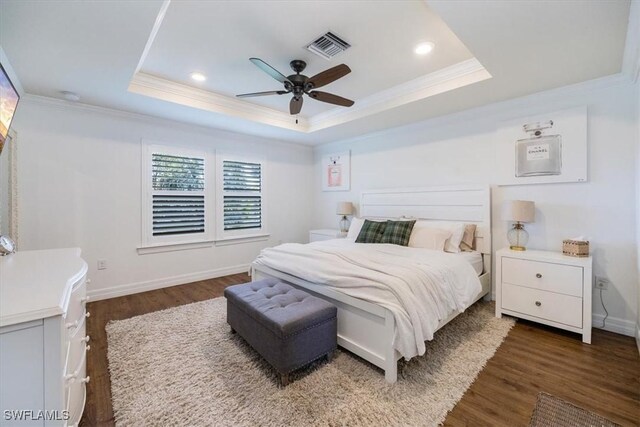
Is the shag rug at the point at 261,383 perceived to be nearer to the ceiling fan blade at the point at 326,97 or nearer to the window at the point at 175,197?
the window at the point at 175,197

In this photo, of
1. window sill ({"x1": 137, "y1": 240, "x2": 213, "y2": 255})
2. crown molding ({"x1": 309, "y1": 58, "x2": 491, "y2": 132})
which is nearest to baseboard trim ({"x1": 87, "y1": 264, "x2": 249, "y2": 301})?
window sill ({"x1": 137, "y1": 240, "x2": 213, "y2": 255})

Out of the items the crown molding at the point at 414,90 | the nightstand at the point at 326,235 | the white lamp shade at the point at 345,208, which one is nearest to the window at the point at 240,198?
the nightstand at the point at 326,235

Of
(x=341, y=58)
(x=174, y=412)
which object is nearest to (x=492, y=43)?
(x=341, y=58)

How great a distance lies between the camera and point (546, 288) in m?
2.60

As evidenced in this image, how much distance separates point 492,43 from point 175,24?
2.48 m

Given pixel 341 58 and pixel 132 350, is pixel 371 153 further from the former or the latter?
pixel 132 350

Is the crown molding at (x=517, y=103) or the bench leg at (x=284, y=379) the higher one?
the crown molding at (x=517, y=103)

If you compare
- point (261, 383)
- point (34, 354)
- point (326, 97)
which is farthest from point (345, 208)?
point (34, 354)

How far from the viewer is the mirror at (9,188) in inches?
113

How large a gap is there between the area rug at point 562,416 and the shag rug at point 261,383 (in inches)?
14.7

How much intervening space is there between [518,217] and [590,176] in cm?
78

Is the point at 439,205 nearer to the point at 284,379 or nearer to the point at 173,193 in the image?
the point at 284,379

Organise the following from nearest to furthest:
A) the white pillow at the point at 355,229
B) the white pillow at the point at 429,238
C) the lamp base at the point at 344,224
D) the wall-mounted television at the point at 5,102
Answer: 1. the wall-mounted television at the point at 5,102
2. the white pillow at the point at 429,238
3. the white pillow at the point at 355,229
4. the lamp base at the point at 344,224

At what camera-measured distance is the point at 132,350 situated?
2.28 m
